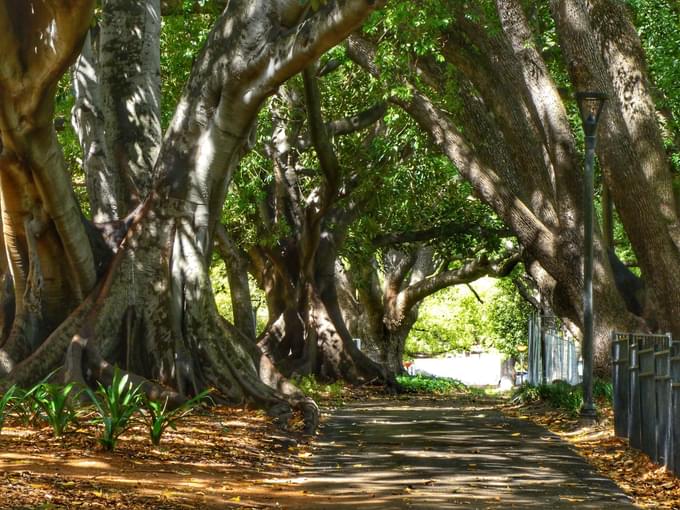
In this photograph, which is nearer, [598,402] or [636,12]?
[598,402]

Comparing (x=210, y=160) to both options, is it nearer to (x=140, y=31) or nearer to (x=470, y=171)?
(x=140, y=31)

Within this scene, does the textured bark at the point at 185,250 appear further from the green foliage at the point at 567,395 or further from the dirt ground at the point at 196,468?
the green foliage at the point at 567,395

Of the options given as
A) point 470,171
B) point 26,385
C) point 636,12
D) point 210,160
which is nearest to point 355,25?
point 210,160

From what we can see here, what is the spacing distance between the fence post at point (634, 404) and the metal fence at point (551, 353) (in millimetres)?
7661

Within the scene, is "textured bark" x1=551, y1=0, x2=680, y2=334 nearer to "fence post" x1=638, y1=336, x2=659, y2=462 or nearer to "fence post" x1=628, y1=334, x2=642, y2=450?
"fence post" x1=628, y1=334, x2=642, y2=450

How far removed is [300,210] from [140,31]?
1081 cm

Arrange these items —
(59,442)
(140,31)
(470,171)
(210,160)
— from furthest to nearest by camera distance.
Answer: (470,171), (140,31), (210,160), (59,442)

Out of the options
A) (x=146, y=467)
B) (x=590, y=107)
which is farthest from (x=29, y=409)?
(x=590, y=107)

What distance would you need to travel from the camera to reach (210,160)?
14.9 meters

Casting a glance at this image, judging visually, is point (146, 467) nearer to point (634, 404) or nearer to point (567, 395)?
point (634, 404)

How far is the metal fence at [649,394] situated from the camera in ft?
33.6

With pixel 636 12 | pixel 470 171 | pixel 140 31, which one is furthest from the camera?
pixel 636 12

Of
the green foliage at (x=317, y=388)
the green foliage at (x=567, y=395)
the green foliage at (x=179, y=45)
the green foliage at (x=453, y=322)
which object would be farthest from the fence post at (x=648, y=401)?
the green foliage at (x=453, y=322)

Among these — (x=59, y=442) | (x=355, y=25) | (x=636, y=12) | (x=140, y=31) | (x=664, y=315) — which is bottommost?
(x=59, y=442)
